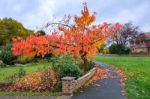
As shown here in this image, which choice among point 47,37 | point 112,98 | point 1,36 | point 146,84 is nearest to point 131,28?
point 1,36

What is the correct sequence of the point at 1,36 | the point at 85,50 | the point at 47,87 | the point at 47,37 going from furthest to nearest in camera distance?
1. the point at 1,36
2. the point at 47,37
3. the point at 85,50
4. the point at 47,87

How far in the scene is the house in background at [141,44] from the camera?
92.2 m

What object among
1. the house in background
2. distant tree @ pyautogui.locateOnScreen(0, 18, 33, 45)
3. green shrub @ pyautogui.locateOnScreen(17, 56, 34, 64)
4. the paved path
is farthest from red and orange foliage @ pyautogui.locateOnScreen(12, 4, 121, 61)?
the house in background

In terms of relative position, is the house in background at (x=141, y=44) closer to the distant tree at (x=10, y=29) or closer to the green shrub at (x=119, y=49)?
the green shrub at (x=119, y=49)

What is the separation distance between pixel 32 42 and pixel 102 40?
634 centimetres

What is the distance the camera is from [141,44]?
9838cm

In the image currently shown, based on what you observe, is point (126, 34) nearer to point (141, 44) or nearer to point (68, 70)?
point (141, 44)

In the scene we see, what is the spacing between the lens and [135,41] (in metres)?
91.3

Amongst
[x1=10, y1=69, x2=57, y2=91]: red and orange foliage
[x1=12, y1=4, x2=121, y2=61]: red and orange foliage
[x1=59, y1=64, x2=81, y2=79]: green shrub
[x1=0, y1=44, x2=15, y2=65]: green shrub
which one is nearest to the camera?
[x1=10, y1=69, x2=57, y2=91]: red and orange foliage

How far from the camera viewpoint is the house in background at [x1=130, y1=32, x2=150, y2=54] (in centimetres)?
9220

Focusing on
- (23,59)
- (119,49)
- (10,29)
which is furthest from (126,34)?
(23,59)

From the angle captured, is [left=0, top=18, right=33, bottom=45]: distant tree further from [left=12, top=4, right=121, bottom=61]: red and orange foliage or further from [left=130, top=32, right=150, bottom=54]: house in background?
[left=12, top=4, right=121, bottom=61]: red and orange foliage

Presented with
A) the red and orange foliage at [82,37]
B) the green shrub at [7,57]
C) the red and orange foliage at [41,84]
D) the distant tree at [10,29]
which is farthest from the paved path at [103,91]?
the distant tree at [10,29]

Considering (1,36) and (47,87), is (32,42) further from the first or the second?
(1,36)
